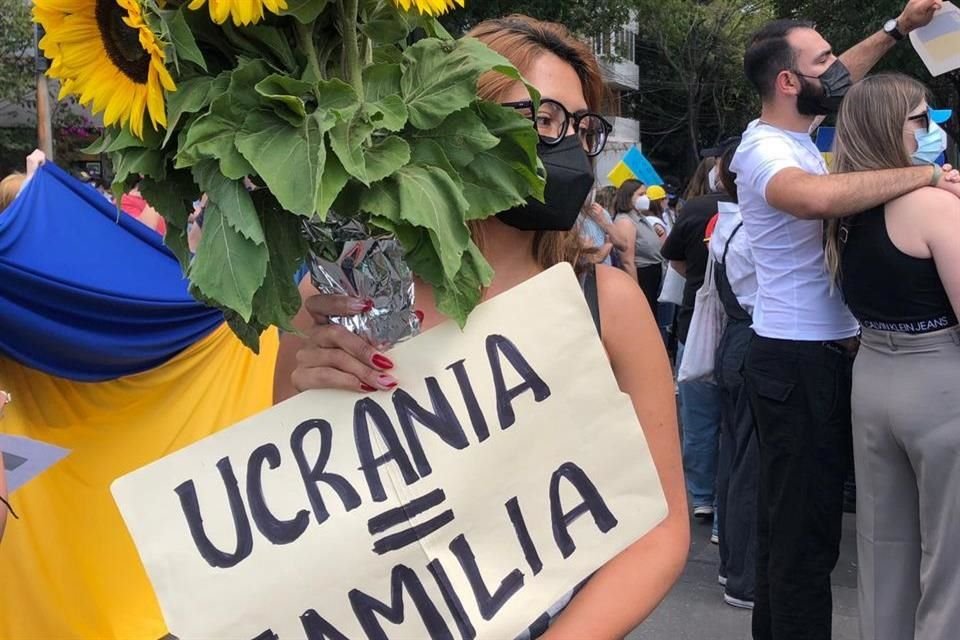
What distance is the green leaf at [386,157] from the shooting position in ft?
4.00

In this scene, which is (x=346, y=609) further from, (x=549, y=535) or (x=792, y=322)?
(x=792, y=322)

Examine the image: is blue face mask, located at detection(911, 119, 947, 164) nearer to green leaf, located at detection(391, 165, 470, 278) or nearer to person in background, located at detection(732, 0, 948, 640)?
person in background, located at detection(732, 0, 948, 640)

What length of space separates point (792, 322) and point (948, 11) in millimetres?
1281

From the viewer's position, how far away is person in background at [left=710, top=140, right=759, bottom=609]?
4496mm

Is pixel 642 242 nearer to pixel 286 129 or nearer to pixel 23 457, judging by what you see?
pixel 23 457

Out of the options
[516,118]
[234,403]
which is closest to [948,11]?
[234,403]

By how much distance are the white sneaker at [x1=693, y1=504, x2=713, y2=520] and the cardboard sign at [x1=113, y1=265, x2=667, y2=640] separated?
4.84 meters

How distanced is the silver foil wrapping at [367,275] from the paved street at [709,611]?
3435mm

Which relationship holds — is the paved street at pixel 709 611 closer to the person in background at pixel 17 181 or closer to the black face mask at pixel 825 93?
the black face mask at pixel 825 93

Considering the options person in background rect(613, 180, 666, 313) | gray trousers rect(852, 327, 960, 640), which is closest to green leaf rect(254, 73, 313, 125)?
gray trousers rect(852, 327, 960, 640)

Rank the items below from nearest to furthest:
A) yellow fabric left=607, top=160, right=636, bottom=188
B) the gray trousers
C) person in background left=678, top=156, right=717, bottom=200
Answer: the gray trousers
person in background left=678, top=156, right=717, bottom=200
yellow fabric left=607, top=160, right=636, bottom=188

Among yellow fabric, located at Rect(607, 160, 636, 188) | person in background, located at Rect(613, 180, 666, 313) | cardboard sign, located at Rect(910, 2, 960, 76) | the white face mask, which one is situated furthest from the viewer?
yellow fabric, located at Rect(607, 160, 636, 188)

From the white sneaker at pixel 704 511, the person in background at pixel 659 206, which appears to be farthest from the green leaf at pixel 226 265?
the person in background at pixel 659 206

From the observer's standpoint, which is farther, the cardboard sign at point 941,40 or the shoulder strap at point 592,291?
the cardboard sign at point 941,40
